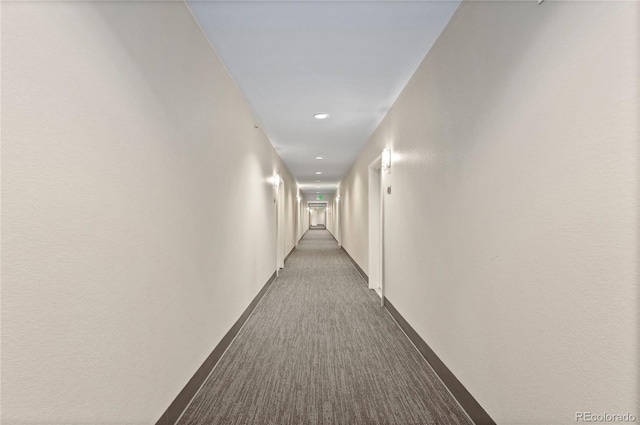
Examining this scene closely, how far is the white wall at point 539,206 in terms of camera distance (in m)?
0.97

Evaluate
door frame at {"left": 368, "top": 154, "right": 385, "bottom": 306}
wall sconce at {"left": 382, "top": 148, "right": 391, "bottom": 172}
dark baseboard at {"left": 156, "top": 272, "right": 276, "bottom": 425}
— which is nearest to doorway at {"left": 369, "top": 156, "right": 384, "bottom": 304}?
door frame at {"left": 368, "top": 154, "right": 385, "bottom": 306}

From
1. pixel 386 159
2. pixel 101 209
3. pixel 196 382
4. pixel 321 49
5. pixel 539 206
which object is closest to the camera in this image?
pixel 101 209

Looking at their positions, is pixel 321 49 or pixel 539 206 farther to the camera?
pixel 321 49

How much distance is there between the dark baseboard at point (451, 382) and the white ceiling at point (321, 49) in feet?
7.99

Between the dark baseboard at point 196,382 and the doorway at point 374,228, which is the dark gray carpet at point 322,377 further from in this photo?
the doorway at point 374,228

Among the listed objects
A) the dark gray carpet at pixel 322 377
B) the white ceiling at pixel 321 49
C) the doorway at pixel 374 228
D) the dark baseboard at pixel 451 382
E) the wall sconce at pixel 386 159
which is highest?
the white ceiling at pixel 321 49

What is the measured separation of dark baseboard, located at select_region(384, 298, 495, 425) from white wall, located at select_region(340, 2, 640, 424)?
67 mm

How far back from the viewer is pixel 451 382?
2170 millimetres

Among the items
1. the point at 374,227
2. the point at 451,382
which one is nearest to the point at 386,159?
the point at 374,227

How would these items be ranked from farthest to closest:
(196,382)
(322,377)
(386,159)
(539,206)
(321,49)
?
1. (386,159)
2. (321,49)
3. (322,377)
4. (196,382)
5. (539,206)

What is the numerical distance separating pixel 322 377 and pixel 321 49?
2.55 meters

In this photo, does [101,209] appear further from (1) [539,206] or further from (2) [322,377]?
(2) [322,377]

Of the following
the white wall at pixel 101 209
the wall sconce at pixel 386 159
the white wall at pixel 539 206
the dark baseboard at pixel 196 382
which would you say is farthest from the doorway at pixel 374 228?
the white wall at pixel 101 209

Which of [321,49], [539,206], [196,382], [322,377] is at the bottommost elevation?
[322,377]
